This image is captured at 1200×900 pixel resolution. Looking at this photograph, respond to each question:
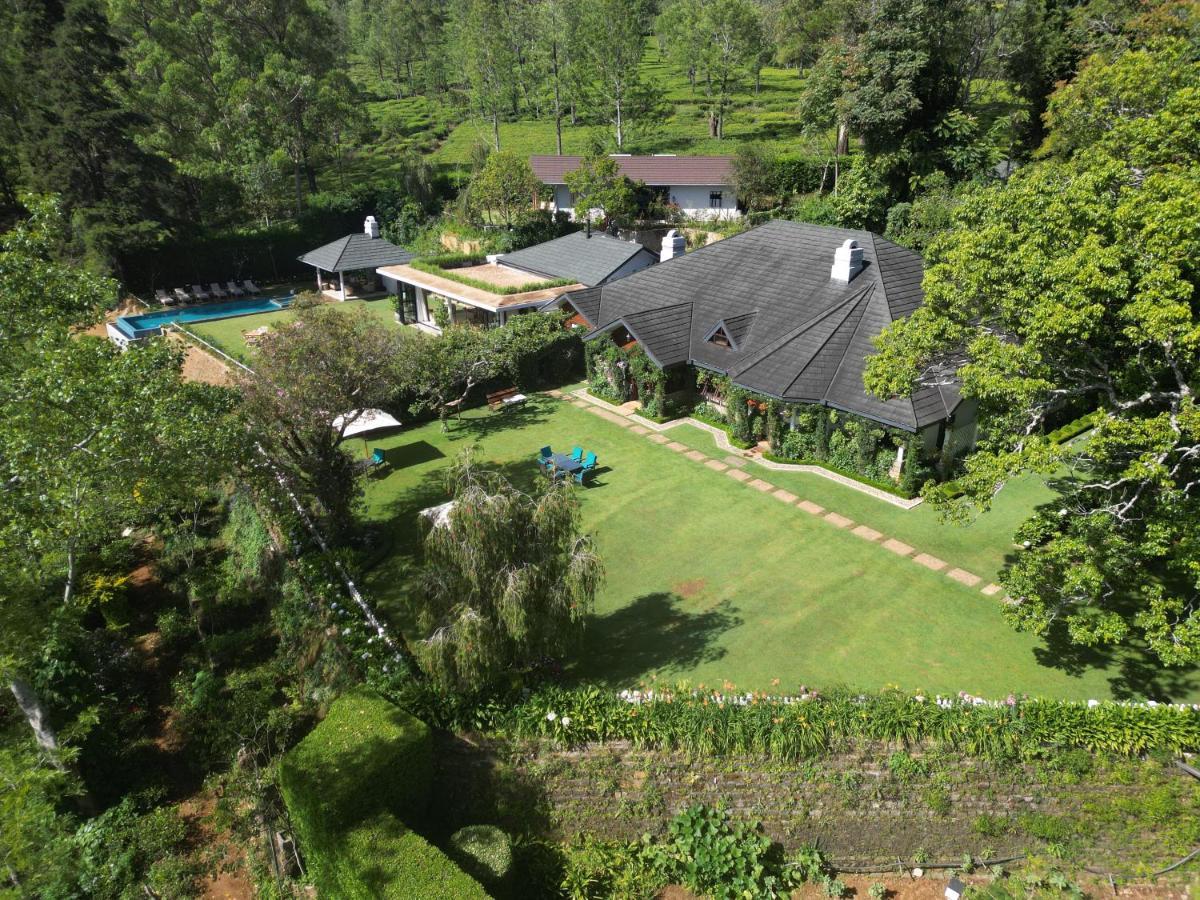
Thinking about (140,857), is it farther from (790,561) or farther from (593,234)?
(593,234)

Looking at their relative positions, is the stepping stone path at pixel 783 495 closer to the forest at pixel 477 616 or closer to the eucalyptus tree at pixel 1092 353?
the forest at pixel 477 616

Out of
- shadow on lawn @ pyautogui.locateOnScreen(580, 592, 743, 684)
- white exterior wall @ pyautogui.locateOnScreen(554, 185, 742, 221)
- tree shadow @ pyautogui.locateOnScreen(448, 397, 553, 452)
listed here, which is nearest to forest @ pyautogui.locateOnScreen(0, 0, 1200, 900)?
shadow on lawn @ pyautogui.locateOnScreen(580, 592, 743, 684)

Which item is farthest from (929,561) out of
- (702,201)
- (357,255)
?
(702,201)

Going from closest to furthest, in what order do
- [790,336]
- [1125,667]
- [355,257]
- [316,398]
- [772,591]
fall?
[1125,667] < [772,591] < [316,398] < [790,336] < [355,257]

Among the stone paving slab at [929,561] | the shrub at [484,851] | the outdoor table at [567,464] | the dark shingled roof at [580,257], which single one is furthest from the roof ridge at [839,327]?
the shrub at [484,851]

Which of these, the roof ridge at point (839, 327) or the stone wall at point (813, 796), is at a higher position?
the roof ridge at point (839, 327)

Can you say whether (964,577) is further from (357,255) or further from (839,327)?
(357,255)

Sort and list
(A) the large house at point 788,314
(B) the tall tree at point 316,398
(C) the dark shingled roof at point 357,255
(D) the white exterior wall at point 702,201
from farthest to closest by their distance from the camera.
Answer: (D) the white exterior wall at point 702,201
(C) the dark shingled roof at point 357,255
(A) the large house at point 788,314
(B) the tall tree at point 316,398
